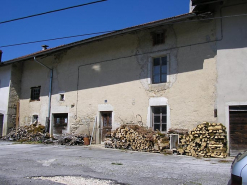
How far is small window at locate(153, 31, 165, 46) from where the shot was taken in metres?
11.9

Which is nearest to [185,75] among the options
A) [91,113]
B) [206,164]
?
[206,164]

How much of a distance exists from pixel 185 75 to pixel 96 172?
6162 mm

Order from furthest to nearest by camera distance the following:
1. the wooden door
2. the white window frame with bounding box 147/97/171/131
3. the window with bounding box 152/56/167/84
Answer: the wooden door
the window with bounding box 152/56/167/84
the white window frame with bounding box 147/97/171/131

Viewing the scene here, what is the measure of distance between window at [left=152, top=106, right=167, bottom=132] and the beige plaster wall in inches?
14.7

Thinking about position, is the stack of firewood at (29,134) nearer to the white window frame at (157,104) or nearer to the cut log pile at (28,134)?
the cut log pile at (28,134)

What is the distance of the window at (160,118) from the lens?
452 inches

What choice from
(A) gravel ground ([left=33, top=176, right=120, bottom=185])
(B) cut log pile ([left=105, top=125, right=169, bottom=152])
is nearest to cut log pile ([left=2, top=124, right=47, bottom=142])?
(B) cut log pile ([left=105, top=125, right=169, bottom=152])

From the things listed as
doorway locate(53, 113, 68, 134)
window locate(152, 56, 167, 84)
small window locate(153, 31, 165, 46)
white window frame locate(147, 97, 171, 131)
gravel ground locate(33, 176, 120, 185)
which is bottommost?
gravel ground locate(33, 176, 120, 185)

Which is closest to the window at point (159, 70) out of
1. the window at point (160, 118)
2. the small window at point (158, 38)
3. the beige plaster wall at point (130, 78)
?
the beige plaster wall at point (130, 78)

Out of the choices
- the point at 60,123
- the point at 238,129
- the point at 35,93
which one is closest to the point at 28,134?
the point at 60,123

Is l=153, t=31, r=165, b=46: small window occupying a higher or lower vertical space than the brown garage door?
higher

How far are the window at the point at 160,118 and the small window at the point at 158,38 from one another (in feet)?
9.93

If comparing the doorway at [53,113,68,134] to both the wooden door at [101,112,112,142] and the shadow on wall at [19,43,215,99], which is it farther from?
the wooden door at [101,112,112,142]

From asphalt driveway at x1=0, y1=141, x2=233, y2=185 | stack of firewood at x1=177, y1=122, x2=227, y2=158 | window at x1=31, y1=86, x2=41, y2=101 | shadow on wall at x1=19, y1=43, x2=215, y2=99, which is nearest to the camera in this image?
asphalt driveway at x1=0, y1=141, x2=233, y2=185
